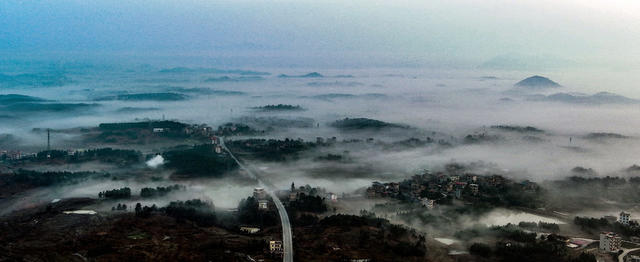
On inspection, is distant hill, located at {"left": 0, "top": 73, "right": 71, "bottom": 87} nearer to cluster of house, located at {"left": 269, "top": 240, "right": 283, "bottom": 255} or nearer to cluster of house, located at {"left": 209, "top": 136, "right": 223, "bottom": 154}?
cluster of house, located at {"left": 209, "top": 136, "right": 223, "bottom": 154}

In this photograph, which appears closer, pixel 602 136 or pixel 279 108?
pixel 602 136

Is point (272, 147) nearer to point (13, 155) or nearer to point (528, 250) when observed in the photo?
point (13, 155)

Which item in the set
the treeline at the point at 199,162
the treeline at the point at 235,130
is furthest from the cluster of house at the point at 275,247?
the treeline at the point at 235,130

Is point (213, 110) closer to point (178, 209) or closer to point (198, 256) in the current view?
point (178, 209)

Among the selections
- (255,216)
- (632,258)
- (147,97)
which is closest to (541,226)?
(632,258)

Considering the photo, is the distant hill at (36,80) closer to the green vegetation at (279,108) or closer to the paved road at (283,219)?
the green vegetation at (279,108)
